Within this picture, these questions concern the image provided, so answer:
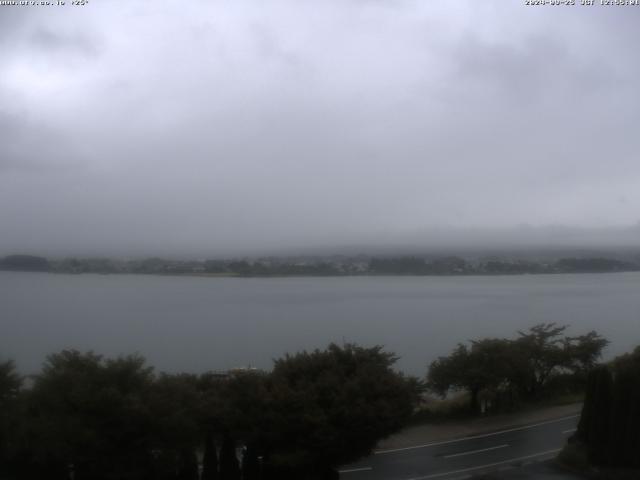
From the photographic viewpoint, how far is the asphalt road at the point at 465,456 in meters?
12.2

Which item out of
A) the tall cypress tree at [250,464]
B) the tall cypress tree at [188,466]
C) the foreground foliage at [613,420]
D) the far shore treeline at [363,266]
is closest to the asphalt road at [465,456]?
the foreground foliage at [613,420]

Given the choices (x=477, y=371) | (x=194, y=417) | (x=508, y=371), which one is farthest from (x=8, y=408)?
(x=508, y=371)

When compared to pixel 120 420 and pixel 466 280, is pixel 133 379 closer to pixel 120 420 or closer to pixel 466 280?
pixel 120 420

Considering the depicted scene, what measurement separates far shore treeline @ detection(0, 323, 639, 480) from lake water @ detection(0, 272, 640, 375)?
10.3m

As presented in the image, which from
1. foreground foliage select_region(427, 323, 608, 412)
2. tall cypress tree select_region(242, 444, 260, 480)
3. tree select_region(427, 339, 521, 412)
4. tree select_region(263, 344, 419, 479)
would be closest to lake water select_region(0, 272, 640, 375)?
foreground foliage select_region(427, 323, 608, 412)

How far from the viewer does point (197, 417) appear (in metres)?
10.1

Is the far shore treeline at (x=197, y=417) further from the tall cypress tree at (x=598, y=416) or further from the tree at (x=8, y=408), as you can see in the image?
the tall cypress tree at (x=598, y=416)

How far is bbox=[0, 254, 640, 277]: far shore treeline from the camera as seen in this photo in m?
46.7

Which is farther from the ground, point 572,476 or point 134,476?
point 134,476

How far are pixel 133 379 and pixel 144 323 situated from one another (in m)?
23.4

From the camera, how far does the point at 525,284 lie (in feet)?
204

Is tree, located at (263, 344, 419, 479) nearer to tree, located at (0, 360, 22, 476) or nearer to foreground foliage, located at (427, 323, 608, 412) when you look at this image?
tree, located at (0, 360, 22, 476)

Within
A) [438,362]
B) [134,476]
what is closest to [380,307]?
[438,362]

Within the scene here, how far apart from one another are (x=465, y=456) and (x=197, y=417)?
6139 millimetres
